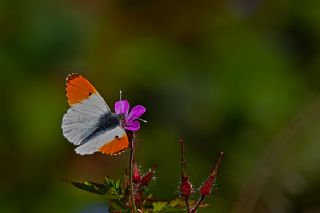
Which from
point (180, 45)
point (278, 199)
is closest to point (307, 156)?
point (278, 199)

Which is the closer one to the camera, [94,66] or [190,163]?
[190,163]

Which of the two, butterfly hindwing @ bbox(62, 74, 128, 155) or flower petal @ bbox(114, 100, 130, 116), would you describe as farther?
flower petal @ bbox(114, 100, 130, 116)

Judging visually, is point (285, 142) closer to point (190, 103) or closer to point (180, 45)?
point (190, 103)

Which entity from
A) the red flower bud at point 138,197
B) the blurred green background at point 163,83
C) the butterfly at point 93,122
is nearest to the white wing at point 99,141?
the butterfly at point 93,122

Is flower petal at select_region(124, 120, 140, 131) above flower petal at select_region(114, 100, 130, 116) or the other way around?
the other way around

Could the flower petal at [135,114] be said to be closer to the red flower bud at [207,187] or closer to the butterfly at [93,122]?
the butterfly at [93,122]

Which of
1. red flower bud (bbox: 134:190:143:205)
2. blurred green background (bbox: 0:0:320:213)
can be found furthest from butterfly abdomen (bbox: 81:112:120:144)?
blurred green background (bbox: 0:0:320:213)

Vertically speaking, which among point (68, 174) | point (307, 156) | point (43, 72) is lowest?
point (68, 174)

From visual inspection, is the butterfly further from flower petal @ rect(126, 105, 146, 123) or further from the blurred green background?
the blurred green background

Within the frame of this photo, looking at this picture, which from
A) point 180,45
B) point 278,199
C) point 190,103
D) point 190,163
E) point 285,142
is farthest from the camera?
point 180,45
